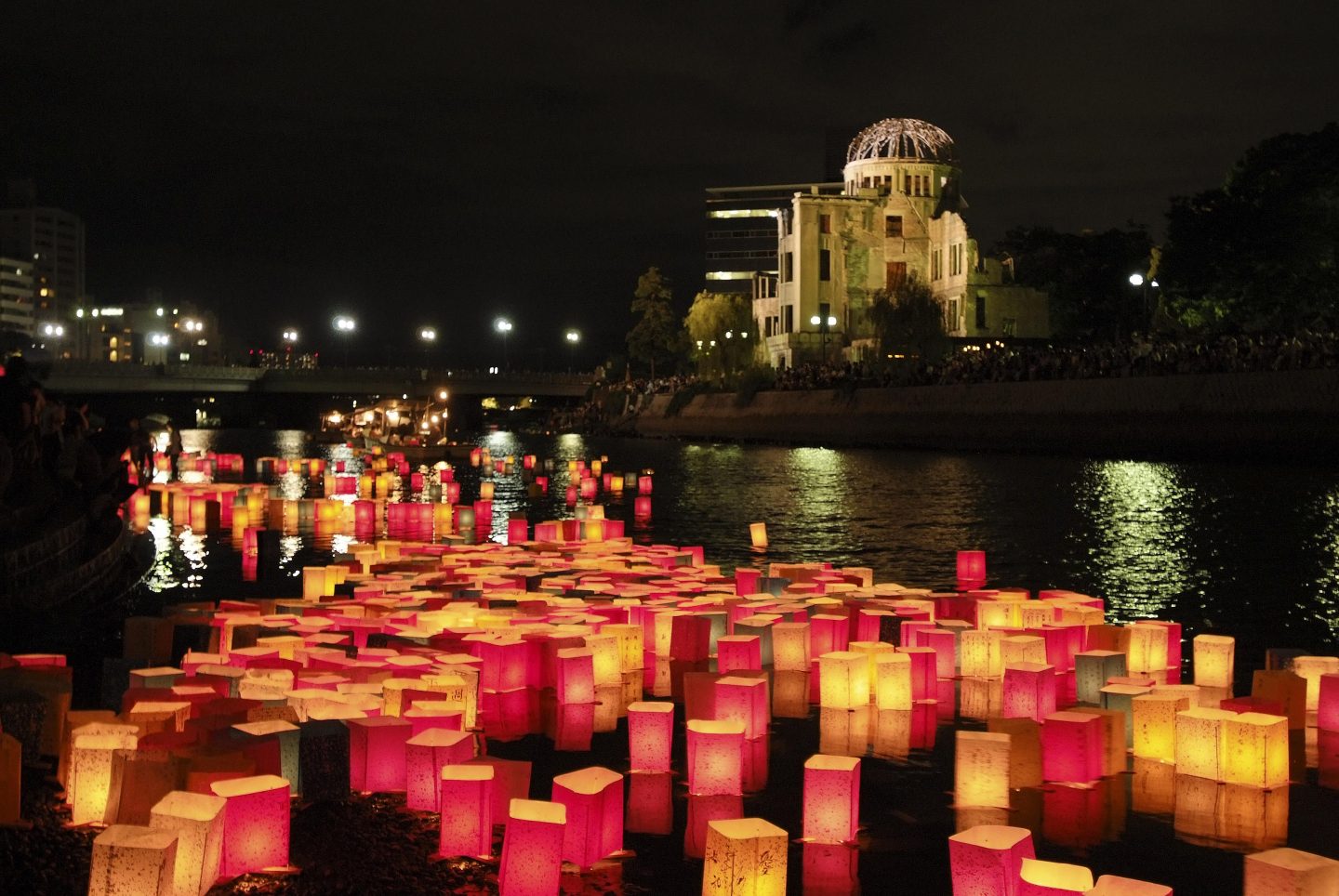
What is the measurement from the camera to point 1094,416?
48719 mm

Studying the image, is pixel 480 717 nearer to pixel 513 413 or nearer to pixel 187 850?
pixel 187 850

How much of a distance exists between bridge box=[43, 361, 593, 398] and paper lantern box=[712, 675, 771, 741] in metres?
90.7

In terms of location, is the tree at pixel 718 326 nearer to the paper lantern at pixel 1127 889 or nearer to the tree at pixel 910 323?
the tree at pixel 910 323

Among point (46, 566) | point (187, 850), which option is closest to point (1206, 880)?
point (187, 850)

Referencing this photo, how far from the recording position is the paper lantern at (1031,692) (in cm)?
821

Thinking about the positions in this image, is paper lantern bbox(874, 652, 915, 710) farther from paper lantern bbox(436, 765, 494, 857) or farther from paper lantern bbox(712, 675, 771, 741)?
paper lantern bbox(436, 765, 494, 857)

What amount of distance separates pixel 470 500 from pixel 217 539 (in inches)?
394

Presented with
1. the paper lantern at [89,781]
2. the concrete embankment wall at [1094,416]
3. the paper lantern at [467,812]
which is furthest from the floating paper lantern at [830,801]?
the concrete embankment wall at [1094,416]

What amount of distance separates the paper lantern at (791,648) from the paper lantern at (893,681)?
1039 mm

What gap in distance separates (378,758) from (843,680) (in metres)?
3.06

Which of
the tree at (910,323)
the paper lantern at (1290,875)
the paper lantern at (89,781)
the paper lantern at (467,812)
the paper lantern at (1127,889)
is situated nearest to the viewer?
the paper lantern at (1127,889)

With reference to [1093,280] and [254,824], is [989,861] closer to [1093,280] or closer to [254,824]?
[254,824]

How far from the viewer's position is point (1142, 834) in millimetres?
6355

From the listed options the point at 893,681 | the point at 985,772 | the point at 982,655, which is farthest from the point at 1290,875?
the point at 982,655
